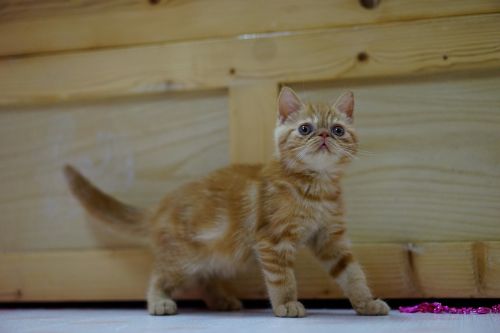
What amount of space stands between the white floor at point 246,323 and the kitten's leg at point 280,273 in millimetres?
48

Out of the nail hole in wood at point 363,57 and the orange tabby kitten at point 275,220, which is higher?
the nail hole in wood at point 363,57

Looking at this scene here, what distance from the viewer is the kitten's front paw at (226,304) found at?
1882mm

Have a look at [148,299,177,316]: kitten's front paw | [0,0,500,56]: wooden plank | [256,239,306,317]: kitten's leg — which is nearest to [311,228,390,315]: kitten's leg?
[256,239,306,317]: kitten's leg

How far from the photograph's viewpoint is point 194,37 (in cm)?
199

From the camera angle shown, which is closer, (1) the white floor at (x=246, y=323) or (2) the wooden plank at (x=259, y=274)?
(1) the white floor at (x=246, y=323)

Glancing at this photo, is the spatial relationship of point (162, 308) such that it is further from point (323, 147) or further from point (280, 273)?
point (323, 147)

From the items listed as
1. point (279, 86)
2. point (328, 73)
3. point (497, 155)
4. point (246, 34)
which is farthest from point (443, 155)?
point (246, 34)

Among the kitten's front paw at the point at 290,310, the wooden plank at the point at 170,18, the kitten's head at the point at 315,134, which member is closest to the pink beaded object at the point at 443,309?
the kitten's front paw at the point at 290,310

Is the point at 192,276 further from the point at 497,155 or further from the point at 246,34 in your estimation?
the point at 497,155

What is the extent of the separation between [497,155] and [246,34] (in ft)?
2.86

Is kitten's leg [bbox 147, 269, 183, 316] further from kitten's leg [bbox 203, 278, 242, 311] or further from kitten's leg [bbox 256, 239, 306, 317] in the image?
kitten's leg [bbox 256, 239, 306, 317]

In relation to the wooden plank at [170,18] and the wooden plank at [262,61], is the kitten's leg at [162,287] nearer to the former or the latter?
the wooden plank at [262,61]

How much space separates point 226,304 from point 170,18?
0.97 m

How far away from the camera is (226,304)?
1.88 meters
